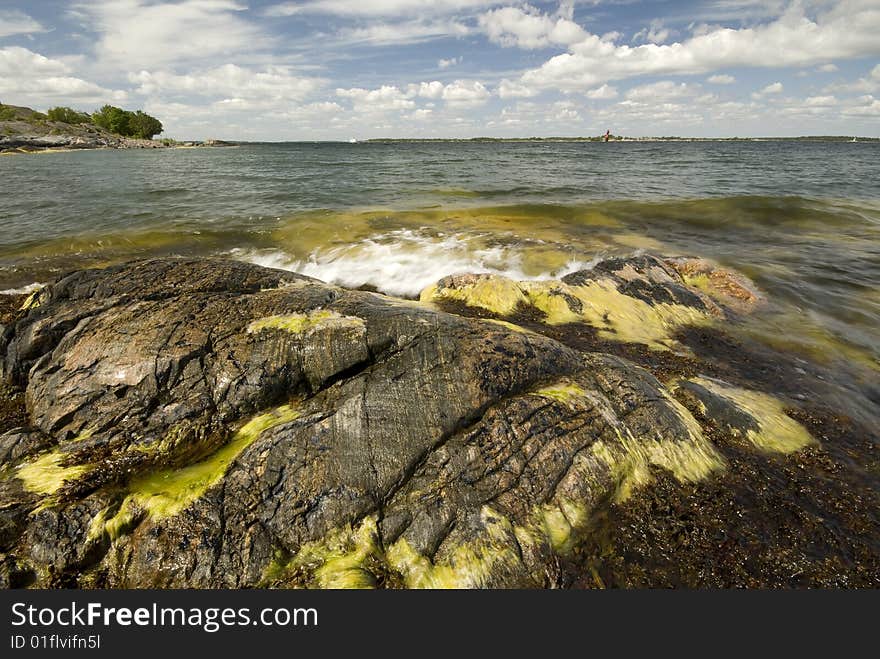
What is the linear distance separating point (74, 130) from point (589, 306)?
161309 mm

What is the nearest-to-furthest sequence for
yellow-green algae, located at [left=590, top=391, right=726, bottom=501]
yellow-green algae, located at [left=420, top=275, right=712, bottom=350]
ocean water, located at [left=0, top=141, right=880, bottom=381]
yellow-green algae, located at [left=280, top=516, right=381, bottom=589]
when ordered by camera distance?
yellow-green algae, located at [left=280, top=516, right=381, bottom=589] < yellow-green algae, located at [left=590, top=391, right=726, bottom=501] < yellow-green algae, located at [left=420, top=275, right=712, bottom=350] < ocean water, located at [left=0, top=141, right=880, bottom=381]

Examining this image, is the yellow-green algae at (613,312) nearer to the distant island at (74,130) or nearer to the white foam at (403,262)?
the white foam at (403,262)

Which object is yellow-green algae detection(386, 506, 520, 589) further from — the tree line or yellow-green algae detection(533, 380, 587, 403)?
the tree line

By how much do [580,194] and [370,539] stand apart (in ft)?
109

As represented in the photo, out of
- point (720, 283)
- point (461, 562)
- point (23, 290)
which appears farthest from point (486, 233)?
point (461, 562)

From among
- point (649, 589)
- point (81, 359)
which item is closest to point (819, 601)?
point (649, 589)

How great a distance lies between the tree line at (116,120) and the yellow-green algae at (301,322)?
17918cm

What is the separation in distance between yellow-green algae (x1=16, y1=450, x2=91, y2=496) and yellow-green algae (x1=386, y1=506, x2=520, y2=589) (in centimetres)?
338

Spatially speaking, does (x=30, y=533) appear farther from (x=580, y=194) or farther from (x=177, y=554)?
(x=580, y=194)

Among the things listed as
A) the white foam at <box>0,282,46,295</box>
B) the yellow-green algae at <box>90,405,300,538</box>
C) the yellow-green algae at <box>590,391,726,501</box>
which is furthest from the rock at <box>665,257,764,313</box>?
the white foam at <box>0,282,46,295</box>

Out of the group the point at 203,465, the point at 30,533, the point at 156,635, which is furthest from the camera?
the point at 203,465

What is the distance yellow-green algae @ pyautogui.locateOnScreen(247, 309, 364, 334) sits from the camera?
577cm

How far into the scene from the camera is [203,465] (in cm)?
457

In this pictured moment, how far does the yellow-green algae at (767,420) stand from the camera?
19.5 ft
